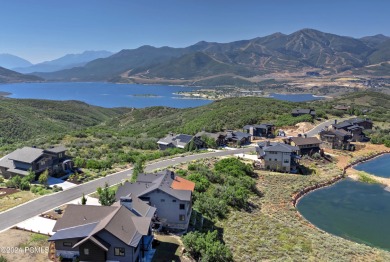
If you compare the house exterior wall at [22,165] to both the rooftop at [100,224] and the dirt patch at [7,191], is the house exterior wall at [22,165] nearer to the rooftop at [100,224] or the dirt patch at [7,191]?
the dirt patch at [7,191]

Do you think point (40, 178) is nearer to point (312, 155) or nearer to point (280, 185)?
point (280, 185)

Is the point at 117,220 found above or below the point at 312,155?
above

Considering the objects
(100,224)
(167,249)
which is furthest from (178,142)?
(100,224)

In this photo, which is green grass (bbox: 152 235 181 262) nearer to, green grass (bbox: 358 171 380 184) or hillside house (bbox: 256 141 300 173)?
hillside house (bbox: 256 141 300 173)

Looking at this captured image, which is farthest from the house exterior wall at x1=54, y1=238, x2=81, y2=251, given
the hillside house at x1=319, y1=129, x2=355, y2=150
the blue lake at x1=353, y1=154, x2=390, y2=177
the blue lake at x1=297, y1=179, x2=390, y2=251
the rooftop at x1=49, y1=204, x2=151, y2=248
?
the hillside house at x1=319, y1=129, x2=355, y2=150

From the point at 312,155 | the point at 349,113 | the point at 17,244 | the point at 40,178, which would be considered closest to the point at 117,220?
the point at 17,244

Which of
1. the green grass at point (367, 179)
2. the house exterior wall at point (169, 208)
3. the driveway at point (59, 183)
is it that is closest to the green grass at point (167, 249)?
the house exterior wall at point (169, 208)
